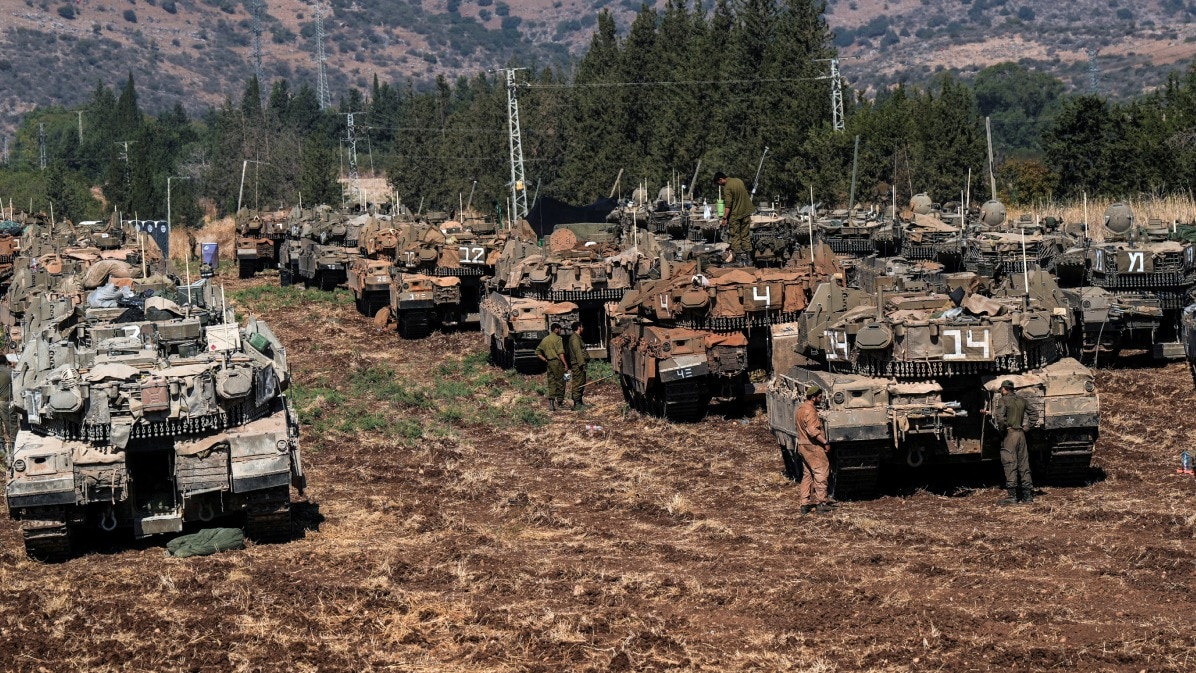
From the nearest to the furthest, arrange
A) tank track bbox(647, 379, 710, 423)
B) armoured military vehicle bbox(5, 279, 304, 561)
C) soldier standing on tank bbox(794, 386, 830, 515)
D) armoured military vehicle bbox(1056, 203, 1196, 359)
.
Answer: armoured military vehicle bbox(5, 279, 304, 561) < soldier standing on tank bbox(794, 386, 830, 515) < tank track bbox(647, 379, 710, 423) < armoured military vehicle bbox(1056, 203, 1196, 359)

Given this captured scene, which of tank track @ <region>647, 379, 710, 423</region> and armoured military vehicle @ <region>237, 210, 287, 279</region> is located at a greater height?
armoured military vehicle @ <region>237, 210, 287, 279</region>

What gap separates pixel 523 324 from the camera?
2650 cm

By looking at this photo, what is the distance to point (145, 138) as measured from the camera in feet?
298

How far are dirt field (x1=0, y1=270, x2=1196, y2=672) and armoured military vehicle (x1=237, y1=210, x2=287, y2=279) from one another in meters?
28.8

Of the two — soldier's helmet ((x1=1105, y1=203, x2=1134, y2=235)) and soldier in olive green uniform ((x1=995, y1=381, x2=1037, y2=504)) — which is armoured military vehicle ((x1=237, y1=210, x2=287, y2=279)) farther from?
soldier in olive green uniform ((x1=995, y1=381, x2=1037, y2=504))

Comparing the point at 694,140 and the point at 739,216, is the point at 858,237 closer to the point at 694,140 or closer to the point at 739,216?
the point at 739,216

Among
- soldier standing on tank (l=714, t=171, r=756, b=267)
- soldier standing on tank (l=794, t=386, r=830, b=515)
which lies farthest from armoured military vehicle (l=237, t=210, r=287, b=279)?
soldier standing on tank (l=794, t=386, r=830, b=515)

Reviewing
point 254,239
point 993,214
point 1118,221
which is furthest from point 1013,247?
point 254,239

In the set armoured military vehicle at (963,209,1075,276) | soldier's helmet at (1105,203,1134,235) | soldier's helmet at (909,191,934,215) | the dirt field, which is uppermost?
soldier's helmet at (909,191,934,215)

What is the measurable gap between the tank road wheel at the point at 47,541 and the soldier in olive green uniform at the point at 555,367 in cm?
994

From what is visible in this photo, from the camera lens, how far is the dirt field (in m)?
11.9

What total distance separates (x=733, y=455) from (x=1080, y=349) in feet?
18.9

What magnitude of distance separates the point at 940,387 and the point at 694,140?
47.1 metres

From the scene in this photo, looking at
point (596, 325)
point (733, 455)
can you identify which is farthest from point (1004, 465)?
point (596, 325)
